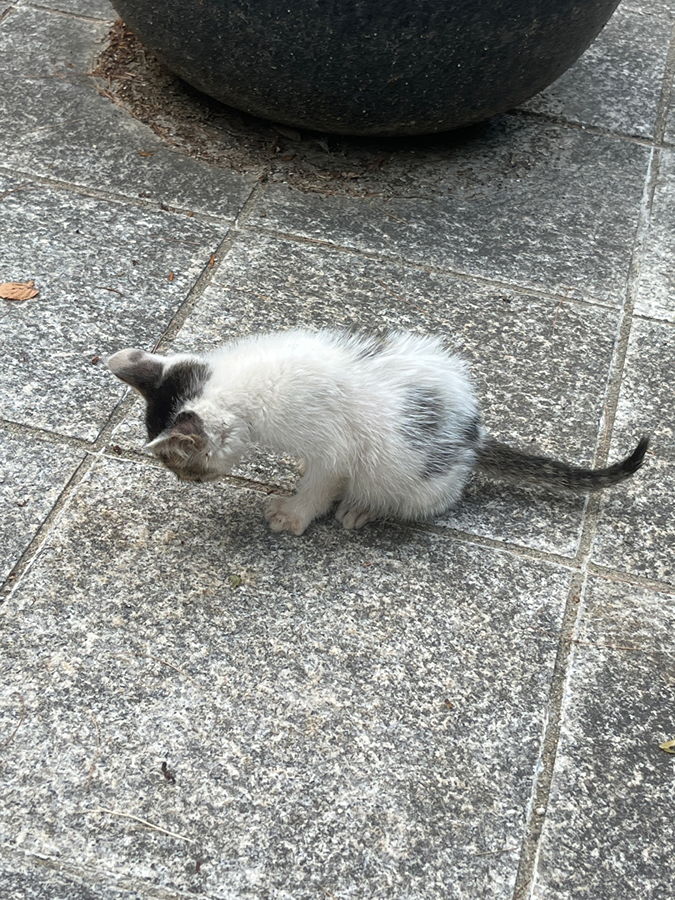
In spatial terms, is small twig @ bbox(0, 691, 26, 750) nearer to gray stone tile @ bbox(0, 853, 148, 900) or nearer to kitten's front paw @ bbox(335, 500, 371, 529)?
gray stone tile @ bbox(0, 853, 148, 900)

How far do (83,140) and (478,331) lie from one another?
2.43 m

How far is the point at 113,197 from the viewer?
14.7ft

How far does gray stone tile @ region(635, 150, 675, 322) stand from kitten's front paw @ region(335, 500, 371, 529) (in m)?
1.88

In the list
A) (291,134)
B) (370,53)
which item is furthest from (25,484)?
(291,134)

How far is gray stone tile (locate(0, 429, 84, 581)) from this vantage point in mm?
2986

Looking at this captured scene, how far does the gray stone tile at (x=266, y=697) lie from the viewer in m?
2.33

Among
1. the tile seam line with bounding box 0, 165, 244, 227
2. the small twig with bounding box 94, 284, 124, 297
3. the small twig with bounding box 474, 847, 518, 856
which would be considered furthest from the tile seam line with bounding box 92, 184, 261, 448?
the small twig with bounding box 474, 847, 518, 856

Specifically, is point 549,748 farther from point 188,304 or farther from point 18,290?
point 18,290

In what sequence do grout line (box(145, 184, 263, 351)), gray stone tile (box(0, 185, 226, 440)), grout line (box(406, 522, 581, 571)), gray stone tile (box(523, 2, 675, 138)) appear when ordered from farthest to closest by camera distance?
gray stone tile (box(523, 2, 675, 138)), grout line (box(145, 184, 263, 351)), gray stone tile (box(0, 185, 226, 440)), grout line (box(406, 522, 581, 571))

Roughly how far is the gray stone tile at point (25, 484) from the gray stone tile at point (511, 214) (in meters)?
1.80

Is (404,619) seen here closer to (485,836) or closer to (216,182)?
(485,836)

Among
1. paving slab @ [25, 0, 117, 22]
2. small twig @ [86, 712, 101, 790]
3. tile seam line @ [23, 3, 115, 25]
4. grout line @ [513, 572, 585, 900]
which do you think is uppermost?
paving slab @ [25, 0, 117, 22]

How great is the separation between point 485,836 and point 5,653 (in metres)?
1.48

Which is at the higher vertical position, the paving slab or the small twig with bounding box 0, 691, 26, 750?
the paving slab
